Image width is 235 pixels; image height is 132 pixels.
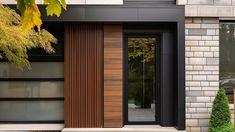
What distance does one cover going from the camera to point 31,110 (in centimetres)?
1161

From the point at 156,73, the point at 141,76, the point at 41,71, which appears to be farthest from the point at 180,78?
the point at 41,71

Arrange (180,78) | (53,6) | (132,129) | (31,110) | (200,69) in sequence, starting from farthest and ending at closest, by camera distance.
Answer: (31,110)
(200,69)
(132,129)
(180,78)
(53,6)

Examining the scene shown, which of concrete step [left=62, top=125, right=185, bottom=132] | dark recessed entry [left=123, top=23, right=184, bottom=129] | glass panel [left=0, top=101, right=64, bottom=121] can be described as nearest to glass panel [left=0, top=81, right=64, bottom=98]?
glass panel [left=0, top=101, right=64, bottom=121]

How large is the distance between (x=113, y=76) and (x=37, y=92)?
2.31 m

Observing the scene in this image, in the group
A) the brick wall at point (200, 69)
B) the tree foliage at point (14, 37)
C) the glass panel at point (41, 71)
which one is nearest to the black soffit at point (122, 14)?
the brick wall at point (200, 69)

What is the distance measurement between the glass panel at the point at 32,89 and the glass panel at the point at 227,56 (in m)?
4.54

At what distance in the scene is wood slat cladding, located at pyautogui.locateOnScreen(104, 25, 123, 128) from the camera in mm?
10953

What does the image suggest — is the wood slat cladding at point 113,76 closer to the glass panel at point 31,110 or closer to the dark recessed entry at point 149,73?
the dark recessed entry at point 149,73

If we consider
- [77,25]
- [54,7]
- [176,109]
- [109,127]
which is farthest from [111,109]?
[54,7]

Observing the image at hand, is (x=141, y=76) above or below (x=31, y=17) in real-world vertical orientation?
below

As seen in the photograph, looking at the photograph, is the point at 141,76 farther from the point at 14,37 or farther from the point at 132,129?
the point at 14,37

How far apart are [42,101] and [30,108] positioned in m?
0.40

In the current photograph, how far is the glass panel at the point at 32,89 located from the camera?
11586mm

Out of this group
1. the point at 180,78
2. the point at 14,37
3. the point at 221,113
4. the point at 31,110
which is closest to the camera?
the point at 14,37
